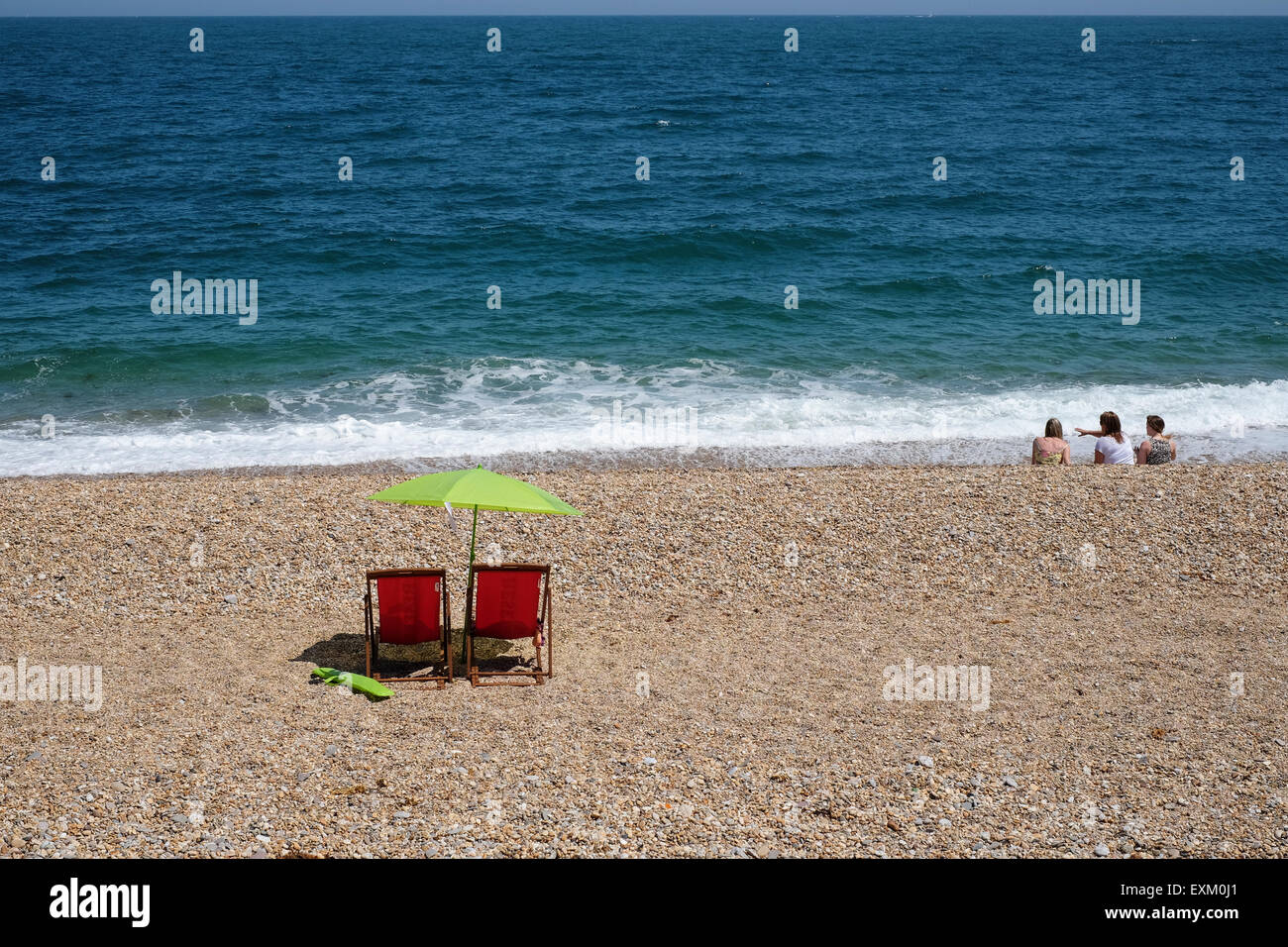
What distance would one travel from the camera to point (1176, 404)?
1636 centimetres

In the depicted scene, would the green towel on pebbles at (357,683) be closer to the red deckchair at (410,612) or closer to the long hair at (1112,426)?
the red deckchair at (410,612)

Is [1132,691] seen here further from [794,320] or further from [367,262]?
[367,262]

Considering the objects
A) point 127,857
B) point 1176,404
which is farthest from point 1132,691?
point 1176,404

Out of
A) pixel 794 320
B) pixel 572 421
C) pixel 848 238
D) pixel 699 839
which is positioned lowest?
pixel 699 839

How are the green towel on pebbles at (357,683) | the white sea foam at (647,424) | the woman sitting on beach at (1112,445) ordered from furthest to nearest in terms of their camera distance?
1. the white sea foam at (647,424)
2. the woman sitting on beach at (1112,445)
3. the green towel on pebbles at (357,683)

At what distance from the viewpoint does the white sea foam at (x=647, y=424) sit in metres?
14.2

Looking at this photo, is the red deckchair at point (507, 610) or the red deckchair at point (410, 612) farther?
the red deckchair at point (507, 610)

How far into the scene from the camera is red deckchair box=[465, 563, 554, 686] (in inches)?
308

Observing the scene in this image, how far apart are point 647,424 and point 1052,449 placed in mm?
5880

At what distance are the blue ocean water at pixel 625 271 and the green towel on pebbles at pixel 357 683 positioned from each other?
6835 millimetres

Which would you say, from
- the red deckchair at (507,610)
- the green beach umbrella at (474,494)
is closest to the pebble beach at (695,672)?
the red deckchair at (507,610)

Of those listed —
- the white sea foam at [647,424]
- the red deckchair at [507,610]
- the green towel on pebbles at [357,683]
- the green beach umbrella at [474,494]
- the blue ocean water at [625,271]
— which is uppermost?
the blue ocean water at [625,271]

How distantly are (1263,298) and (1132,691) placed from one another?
18957 mm

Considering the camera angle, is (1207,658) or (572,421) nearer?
(1207,658)
